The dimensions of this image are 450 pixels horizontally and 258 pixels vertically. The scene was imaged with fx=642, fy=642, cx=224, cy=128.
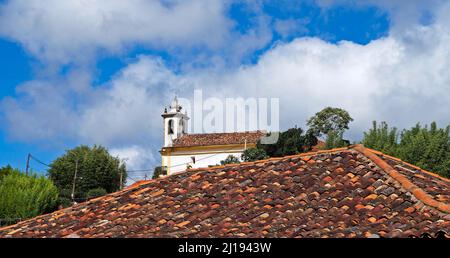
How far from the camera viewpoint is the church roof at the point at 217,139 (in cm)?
6078

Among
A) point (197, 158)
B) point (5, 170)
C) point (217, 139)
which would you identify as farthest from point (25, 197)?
point (217, 139)

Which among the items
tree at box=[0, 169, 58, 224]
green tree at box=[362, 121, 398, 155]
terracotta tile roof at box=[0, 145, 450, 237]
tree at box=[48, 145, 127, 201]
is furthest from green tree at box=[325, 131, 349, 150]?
terracotta tile roof at box=[0, 145, 450, 237]

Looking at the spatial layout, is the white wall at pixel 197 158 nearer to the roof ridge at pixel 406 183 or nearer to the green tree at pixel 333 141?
the green tree at pixel 333 141

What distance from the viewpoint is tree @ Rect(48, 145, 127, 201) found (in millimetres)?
62219

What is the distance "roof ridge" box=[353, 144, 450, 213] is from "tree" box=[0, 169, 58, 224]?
3080 cm

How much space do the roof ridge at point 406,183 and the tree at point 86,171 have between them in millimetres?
51396

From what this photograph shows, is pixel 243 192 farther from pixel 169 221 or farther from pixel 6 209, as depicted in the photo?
pixel 6 209

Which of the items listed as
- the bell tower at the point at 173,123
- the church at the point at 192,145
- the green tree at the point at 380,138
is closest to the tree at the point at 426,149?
the green tree at the point at 380,138

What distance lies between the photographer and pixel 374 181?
34.8ft

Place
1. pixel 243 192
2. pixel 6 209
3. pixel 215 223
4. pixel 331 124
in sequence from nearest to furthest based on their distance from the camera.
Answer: pixel 215 223, pixel 243 192, pixel 6 209, pixel 331 124

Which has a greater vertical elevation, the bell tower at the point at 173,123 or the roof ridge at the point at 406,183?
the bell tower at the point at 173,123

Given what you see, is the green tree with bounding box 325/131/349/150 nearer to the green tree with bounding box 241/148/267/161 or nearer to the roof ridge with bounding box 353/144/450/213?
the green tree with bounding box 241/148/267/161
